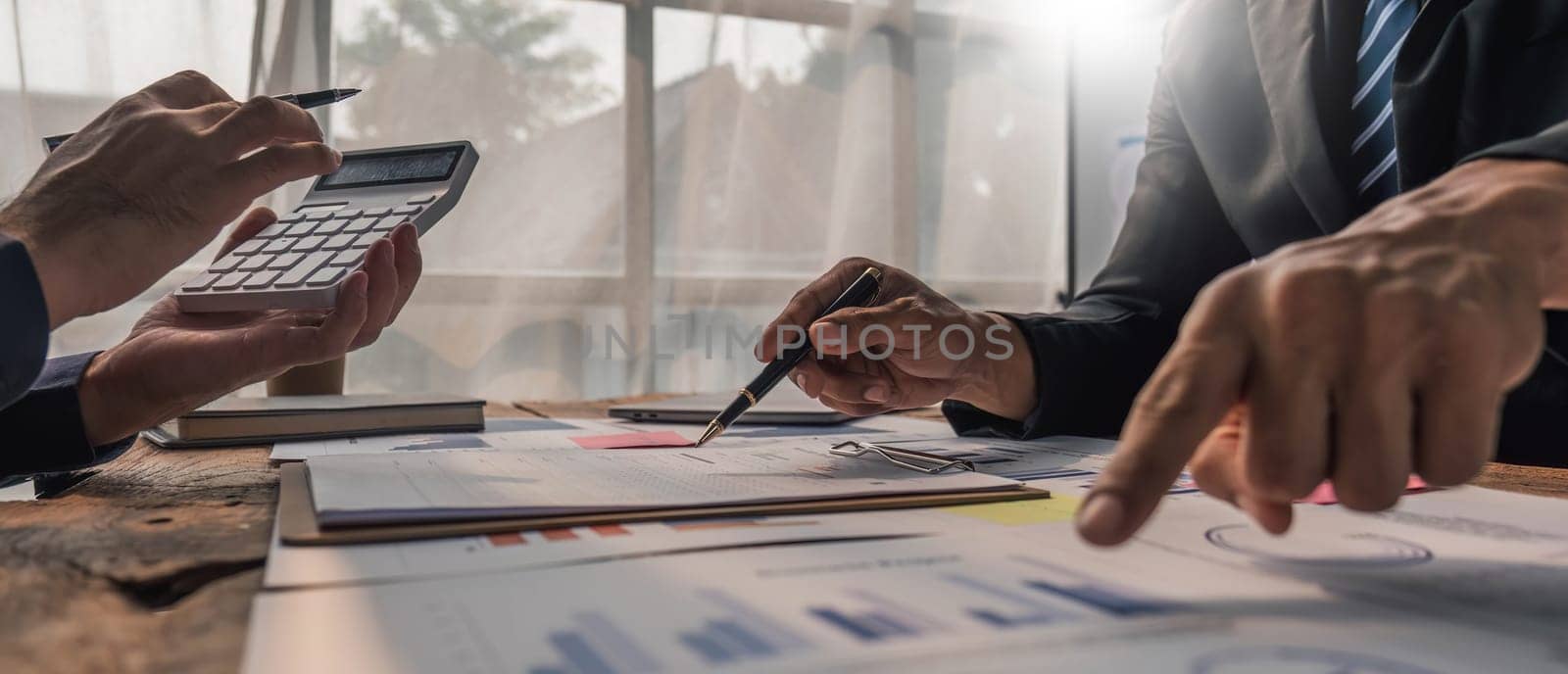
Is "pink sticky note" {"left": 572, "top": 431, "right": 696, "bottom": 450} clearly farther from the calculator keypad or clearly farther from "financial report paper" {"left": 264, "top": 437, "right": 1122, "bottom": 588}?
"financial report paper" {"left": 264, "top": 437, "right": 1122, "bottom": 588}

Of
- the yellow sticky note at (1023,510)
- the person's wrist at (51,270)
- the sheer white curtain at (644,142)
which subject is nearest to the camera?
the yellow sticky note at (1023,510)

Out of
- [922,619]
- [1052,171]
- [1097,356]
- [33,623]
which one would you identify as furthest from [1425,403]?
[1052,171]

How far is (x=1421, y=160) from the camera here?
0.83 metres

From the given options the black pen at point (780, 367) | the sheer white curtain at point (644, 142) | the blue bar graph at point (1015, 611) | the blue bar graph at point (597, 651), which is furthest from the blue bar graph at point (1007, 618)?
the sheer white curtain at point (644, 142)

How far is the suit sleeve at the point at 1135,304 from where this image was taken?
0.90 meters

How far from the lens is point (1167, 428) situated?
336mm

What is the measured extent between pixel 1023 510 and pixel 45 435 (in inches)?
25.6

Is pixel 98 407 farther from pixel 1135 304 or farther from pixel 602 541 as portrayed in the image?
pixel 1135 304

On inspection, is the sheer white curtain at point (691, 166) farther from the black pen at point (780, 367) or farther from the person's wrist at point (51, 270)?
the person's wrist at point (51, 270)

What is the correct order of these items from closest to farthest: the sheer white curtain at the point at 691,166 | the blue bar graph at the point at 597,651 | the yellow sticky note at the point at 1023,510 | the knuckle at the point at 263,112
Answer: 1. the blue bar graph at the point at 597,651
2. the yellow sticky note at the point at 1023,510
3. the knuckle at the point at 263,112
4. the sheer white curtain at the point at 691,166

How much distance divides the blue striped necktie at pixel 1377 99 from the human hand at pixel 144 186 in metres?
0.92

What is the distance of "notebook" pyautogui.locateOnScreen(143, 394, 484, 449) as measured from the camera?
0.84 m

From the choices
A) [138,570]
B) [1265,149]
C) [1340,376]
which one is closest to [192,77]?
[138,570]

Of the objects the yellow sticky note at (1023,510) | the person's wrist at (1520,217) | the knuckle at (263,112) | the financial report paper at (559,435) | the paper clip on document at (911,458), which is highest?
the knuckle at (263,112)
